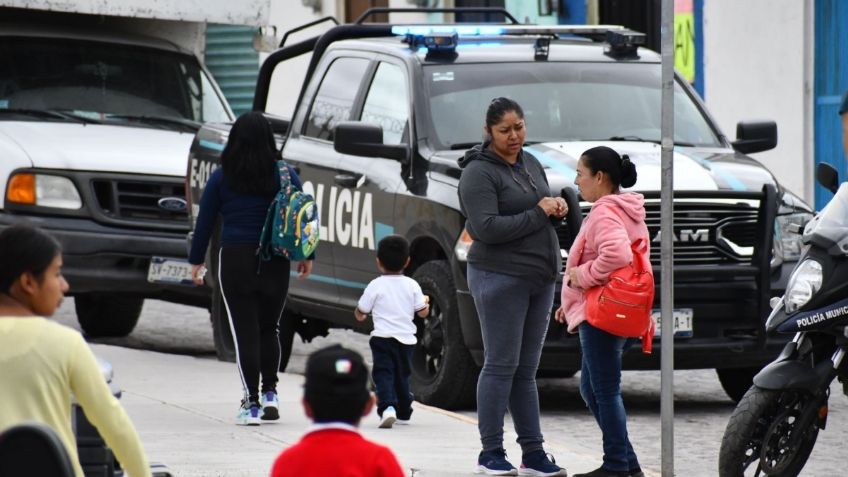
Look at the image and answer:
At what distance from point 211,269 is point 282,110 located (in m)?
13.5

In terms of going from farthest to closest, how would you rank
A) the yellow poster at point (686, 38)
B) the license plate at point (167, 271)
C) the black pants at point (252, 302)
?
1. the yellow poster at point (686, 38)
2. the license plate at point (167, 271)
3. the black pants at point (252, 302)

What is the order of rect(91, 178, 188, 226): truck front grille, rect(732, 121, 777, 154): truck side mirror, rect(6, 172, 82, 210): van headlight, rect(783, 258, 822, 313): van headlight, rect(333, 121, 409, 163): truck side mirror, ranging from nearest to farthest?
rect(783, 258, 822, 313): van headlight
rect(333, 121, 409, 163): truck side mirror
rect(732, 121, 777, 154): truck side mirror
rect(6, 172, 82, 210): van headlight
rect(91, 178, 188, 226): truck front grille

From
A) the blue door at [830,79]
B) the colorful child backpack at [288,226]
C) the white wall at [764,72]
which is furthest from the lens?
the white wall at [764,72]

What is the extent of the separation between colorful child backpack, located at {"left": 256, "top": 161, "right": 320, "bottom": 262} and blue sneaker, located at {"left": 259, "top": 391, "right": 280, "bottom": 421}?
695mm

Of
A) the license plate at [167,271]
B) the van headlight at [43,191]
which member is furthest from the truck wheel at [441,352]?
the van headlight at [43,191]

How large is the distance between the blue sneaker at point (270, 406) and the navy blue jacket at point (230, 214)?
73 cm

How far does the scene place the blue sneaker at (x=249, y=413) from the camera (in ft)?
30.2

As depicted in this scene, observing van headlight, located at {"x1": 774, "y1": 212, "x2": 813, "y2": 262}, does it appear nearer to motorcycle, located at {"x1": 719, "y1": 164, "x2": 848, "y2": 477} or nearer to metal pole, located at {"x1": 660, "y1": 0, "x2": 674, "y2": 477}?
motorcycle, located at {"x1": 719, "y1": 164, "x2": 848, "y2": 477}

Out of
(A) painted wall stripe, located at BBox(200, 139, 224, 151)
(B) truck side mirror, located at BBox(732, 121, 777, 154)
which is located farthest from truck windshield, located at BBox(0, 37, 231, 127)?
(B) truck side mirror, located at BBox(732, 121, 777, 154)

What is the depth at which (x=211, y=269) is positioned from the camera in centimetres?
1214

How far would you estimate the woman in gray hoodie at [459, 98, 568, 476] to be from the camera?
7.68 metres

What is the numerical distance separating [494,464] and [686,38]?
37.6 feet

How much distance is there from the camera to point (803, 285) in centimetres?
759

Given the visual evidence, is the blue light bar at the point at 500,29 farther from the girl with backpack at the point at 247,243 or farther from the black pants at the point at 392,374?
the black pants at the point at 392,374
